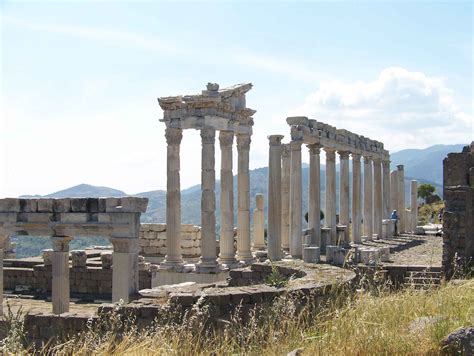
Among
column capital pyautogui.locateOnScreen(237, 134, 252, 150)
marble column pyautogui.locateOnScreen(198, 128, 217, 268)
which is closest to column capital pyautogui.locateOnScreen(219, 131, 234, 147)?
column capital pyautogui.locateOnScreen(237, 134, 252, 150)

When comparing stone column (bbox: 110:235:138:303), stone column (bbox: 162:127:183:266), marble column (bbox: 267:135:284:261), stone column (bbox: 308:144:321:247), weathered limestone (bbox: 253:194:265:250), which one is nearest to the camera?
stone column (bbox: 110:235:138:303)

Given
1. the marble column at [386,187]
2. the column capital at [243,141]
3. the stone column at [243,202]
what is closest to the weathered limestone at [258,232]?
the stone column at [243,202]

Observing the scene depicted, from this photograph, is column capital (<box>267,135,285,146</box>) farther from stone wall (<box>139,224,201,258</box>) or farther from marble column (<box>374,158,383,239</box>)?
marble column (<box>374,158,383,239</box>)

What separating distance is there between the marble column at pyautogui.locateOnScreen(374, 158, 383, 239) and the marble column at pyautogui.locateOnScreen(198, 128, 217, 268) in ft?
54.3

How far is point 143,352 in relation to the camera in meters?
9.11

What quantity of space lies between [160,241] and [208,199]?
8625 millimetres

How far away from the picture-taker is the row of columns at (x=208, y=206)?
99.2ft

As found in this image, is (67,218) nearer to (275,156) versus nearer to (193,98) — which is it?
(193,98)

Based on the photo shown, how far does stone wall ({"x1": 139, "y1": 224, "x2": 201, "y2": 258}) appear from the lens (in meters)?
37.9

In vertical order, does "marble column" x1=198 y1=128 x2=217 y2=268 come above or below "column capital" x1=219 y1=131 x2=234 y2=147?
below

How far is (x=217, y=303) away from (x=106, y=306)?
229 cm

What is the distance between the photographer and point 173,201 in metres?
30.6

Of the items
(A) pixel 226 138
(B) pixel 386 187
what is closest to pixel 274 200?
(A) pixel 226 138

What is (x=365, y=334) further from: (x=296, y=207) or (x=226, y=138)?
(x=226, y=138)
